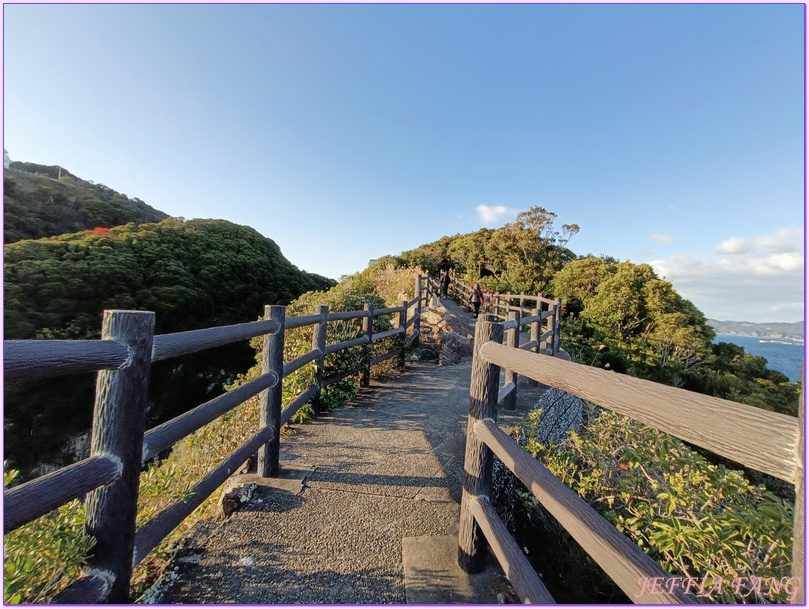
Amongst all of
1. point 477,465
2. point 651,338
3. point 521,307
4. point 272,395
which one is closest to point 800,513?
point 477,465

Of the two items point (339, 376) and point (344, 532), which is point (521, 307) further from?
point (344, 532)

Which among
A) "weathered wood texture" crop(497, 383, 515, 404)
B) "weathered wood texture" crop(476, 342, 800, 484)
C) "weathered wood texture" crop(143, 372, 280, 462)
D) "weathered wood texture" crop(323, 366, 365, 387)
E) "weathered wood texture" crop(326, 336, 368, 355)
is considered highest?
"weathered wood texture" crop(476, 342, 800, 484)

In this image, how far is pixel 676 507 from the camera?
185cm

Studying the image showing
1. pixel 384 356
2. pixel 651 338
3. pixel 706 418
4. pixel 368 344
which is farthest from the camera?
pixel 651 338

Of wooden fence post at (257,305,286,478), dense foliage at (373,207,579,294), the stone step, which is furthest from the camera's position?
dense foliage at (373,207,579,294)

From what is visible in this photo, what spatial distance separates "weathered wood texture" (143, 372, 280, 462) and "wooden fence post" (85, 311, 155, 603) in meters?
0.08

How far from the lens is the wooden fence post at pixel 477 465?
6.53 ft

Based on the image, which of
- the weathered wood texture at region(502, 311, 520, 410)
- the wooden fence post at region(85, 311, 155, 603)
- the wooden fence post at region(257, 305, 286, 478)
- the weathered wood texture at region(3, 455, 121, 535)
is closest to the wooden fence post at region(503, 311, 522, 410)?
the weathered wood texture at region(502, 311, 520, 410)

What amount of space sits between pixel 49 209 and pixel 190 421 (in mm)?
18918

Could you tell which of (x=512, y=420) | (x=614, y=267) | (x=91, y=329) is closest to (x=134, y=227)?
(x=91, y=329)

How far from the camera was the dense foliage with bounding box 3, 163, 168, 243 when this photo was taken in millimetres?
13703

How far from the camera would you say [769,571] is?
4.69 ft

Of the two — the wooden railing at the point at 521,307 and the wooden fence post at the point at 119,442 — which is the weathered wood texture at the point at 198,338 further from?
the wooden railing at the point at 521,307

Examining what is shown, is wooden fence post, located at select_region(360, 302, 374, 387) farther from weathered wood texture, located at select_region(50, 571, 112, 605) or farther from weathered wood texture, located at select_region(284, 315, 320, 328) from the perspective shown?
weathered wood texture, located at select_region(50, 571, 112, 605)
